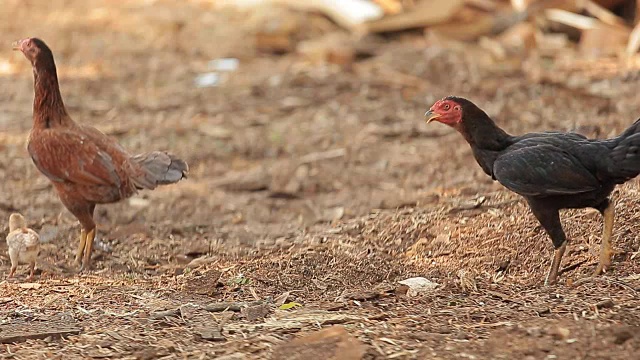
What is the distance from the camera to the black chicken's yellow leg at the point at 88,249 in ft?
21.4

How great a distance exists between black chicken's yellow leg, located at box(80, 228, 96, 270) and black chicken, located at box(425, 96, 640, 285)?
2.52m

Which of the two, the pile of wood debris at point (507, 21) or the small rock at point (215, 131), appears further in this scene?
the pile of wood debris at point (507, 21)

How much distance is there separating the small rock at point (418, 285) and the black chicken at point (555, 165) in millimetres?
644

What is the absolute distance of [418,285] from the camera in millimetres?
5395

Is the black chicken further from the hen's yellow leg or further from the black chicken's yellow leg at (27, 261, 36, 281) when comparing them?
the black chicken's yellow leg at (27, 261, 36, 281)

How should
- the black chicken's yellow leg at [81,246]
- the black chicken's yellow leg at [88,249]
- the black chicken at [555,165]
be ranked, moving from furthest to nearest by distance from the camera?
the black chicken's yellow leg at [81,246] → the black chicken's yellow leg at [88,249] → the black chicken at [555,165]

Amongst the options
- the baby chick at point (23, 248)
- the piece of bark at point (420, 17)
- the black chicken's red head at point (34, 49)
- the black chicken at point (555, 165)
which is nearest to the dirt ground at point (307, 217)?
the baby chick at point (23, 248)

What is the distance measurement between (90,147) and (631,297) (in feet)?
12.1

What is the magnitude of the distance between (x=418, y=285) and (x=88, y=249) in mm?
2419

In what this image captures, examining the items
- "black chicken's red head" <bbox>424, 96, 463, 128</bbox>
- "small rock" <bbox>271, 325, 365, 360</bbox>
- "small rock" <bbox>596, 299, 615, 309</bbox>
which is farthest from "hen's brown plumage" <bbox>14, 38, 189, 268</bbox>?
"small rock" <bbox>596, 299, 615, 309</bbox>

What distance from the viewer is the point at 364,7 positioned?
15.1 meters

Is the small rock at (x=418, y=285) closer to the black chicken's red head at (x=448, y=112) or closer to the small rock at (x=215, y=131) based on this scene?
the black chicken's red head at (x=448, y=112)

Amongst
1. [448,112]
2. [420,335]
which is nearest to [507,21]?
[448,112]

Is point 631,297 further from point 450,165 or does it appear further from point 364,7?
point 364,7
